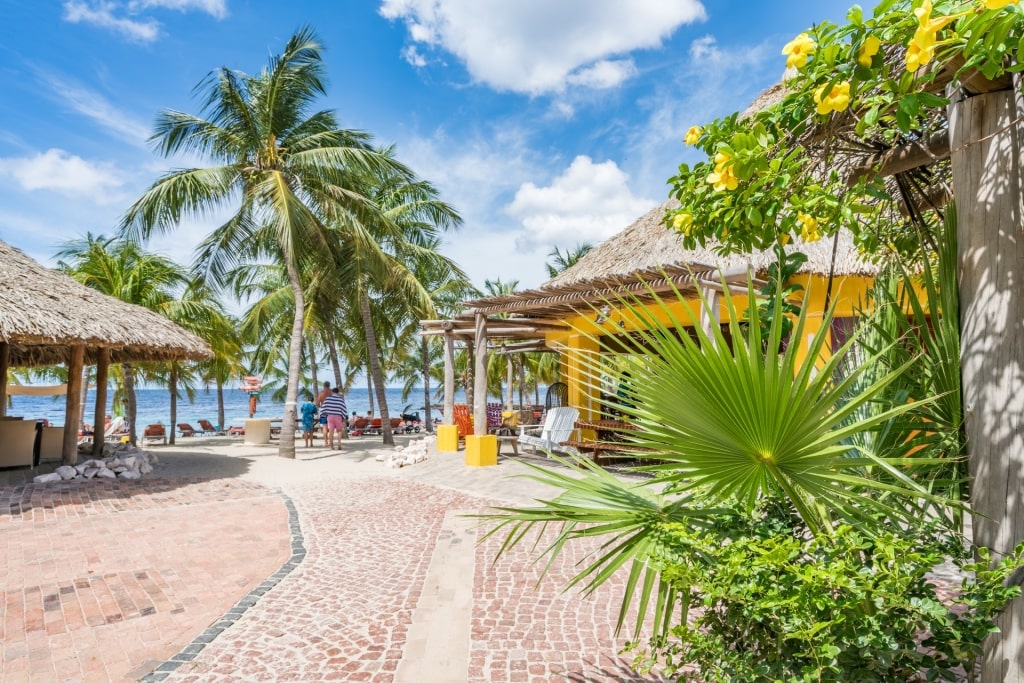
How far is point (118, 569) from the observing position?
15.6 feet

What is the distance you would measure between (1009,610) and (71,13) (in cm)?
1378

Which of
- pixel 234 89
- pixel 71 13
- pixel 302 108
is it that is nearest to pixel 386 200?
pixel 302 108

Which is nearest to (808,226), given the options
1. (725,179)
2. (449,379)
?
(725,179)

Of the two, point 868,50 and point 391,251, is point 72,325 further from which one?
point 868,50

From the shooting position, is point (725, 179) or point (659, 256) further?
point (659, 256)

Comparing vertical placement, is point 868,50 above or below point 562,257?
below

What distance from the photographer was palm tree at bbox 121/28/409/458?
11.7 metres

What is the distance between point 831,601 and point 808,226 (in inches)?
50.3

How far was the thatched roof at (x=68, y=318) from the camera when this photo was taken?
7867 millimetres

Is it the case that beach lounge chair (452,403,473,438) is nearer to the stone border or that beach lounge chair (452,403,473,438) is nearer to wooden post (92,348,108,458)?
the stone border

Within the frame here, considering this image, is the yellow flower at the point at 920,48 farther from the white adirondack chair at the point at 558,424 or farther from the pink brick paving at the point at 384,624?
the white adirondack chair at the point at 558,424

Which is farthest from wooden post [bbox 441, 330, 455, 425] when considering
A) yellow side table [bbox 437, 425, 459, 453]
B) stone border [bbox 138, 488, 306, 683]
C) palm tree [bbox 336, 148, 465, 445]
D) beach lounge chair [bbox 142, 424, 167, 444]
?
beach lounge chair [bbox 142, 424, 167, 444]

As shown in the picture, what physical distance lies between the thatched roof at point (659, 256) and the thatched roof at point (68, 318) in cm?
738

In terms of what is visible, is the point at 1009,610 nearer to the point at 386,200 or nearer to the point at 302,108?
the point at 302,108
